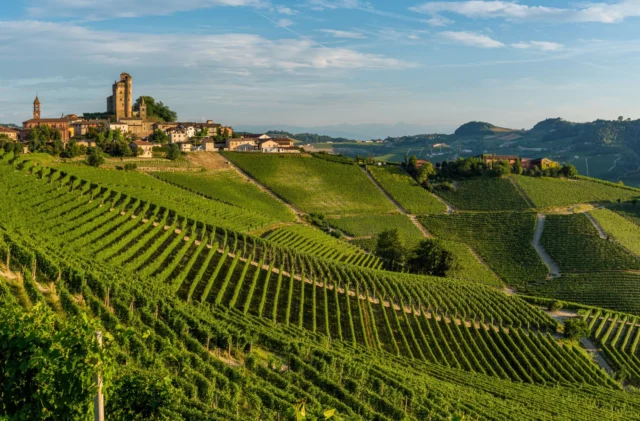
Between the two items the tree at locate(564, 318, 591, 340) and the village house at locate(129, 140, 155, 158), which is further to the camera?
the village house at locate(129, 140, 155, 158)

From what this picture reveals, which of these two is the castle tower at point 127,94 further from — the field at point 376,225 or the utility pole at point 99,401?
the utility pole at point 99,401

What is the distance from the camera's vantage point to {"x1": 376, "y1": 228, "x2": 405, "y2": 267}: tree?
63531 millimetres

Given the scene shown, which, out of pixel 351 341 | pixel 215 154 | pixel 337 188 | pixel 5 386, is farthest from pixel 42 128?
pixel 5 386

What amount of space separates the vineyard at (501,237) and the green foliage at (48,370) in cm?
5795

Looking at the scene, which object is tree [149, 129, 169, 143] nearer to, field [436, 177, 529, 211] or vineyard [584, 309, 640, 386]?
field [436, 177, 529, 211]

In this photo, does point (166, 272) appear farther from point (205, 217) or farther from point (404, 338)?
point (205, 217)

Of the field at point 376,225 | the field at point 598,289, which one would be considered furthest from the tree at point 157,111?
the field at point 598,289

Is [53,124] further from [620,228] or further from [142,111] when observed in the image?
[620,228]

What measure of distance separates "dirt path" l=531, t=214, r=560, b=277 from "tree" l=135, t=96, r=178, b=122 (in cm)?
7765

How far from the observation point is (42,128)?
290ft

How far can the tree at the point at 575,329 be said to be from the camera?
148ft

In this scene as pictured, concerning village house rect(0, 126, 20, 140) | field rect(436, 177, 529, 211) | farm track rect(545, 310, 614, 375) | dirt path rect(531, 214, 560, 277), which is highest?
village house rect(0, 126, 20, 140)

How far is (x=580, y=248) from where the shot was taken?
7044 centimetres

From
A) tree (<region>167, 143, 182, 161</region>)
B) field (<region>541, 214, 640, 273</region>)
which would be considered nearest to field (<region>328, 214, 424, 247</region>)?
field (<region>541, 214, 640, 273</region>)
